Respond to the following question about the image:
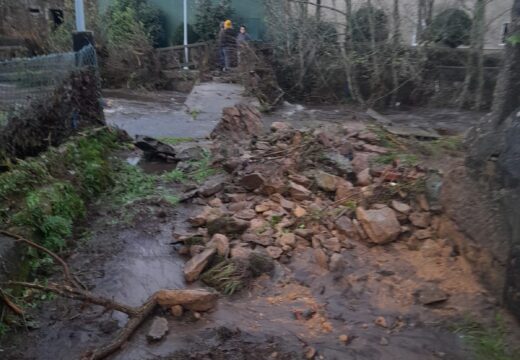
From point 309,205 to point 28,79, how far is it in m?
3.44

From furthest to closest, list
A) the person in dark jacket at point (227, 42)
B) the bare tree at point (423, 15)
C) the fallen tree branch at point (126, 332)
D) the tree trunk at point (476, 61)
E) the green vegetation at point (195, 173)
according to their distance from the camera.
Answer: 1. the person in dark jacket at point (227, 42)
2. the bare tree at point (423, 15)
3. the tree trunk at point (476, 61)
4. the green vegetation at point (195, 173)
5. the fallen tree branch at point (126, 332)

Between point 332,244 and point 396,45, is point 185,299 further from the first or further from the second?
point 396,45

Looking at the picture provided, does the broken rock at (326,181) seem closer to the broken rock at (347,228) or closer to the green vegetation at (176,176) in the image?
the broken rock at (347,228)

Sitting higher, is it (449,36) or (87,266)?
(449,36)

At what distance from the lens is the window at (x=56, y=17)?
594 inches

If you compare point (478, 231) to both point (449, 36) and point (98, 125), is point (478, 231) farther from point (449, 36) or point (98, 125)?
point (449, 36)

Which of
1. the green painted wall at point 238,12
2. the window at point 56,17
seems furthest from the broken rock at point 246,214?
the green painted wall at point 238,12

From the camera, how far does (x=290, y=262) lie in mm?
4836

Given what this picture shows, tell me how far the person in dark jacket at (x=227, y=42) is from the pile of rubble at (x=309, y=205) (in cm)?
1040

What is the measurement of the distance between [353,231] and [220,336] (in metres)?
1.89

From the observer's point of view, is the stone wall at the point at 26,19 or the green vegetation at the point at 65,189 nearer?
the green vegetation at the point at 65,189

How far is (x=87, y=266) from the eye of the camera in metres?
4.71

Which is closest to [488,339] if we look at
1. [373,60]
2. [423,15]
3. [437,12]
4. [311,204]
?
[311,204]

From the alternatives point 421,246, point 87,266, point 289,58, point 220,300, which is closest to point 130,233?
point 87,266
